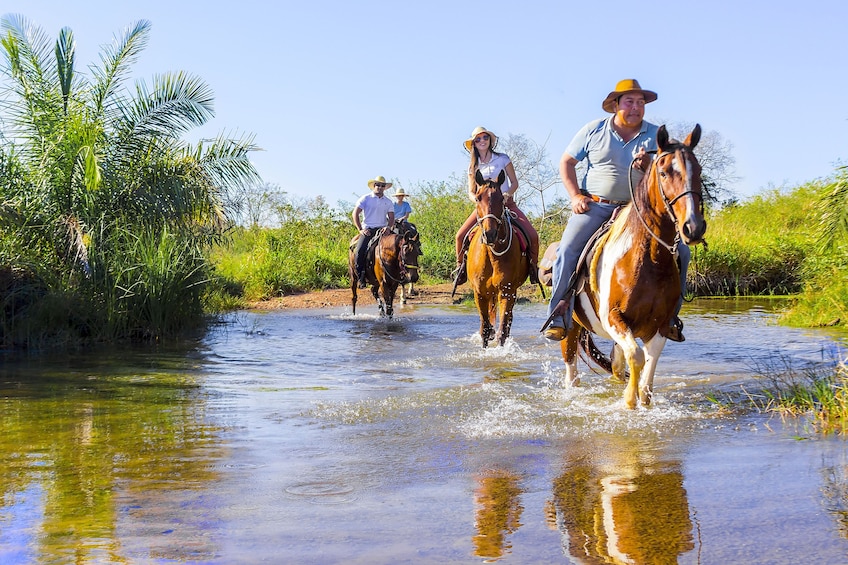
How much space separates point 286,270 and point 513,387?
56.6 ft

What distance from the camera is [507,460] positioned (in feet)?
17.0

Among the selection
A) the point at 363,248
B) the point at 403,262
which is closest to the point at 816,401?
the point at 403,262

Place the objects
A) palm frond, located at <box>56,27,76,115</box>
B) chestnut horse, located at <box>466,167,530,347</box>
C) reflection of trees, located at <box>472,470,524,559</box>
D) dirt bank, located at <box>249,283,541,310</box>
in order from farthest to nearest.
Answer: dirt bank, located at <box>249,283,541,310</box>, palm frond, located at <box>56,27,76,115</box>, chestnut horse, located at <box>466,167,530,347</box>, reflection of trees, located at <box>472,470,524,559</box>

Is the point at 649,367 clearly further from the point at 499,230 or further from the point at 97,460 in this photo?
the point at 499,230

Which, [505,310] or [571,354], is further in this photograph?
[505,310]

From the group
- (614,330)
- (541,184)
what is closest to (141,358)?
(614,330)

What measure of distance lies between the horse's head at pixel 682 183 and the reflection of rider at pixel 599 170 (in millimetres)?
1096

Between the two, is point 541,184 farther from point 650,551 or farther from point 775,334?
point 650,551

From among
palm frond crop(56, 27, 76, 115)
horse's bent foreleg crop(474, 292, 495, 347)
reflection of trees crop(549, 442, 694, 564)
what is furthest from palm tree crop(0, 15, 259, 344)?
reflection of trees crop(549, 442, 694, 564)

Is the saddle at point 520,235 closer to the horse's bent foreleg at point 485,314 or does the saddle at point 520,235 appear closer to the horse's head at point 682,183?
the horse's bent foreleg at point 485,314

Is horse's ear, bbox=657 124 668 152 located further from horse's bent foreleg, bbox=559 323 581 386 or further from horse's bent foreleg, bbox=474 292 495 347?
horse's bent foreleg, bbox=474 292 495 347

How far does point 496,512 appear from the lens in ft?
13.4

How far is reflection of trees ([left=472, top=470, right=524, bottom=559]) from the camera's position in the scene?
3.59m

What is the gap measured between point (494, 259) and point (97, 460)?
20.2 feet
